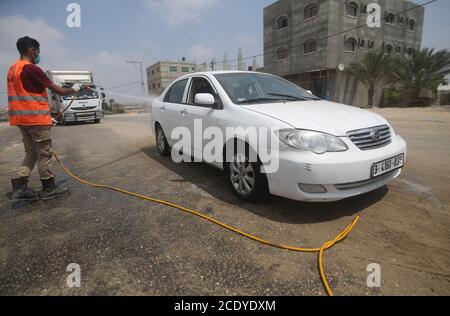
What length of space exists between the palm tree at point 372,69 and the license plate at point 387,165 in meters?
24.5

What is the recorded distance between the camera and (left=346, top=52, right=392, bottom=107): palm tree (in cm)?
2377

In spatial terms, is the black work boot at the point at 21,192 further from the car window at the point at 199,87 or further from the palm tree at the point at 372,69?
the palm tree at the point at 372,69

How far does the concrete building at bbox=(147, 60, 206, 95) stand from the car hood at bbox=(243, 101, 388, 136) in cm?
7019

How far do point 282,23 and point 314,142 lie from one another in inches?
1212

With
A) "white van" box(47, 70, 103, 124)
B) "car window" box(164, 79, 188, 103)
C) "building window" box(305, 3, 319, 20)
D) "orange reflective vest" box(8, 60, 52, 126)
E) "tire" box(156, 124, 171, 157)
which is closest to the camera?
"orange reflective vest" box(8, 60, 52, 126)

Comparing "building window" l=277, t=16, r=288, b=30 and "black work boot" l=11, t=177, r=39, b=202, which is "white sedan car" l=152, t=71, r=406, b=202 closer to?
"black work boot" l=11, t=177, r=39, b=202

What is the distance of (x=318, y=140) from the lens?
8.82ft

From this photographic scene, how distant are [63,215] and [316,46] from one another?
2718cm

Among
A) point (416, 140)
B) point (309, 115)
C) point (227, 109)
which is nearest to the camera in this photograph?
point (309, 115)

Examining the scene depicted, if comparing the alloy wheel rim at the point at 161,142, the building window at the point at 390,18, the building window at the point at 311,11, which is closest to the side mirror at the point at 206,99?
the alloy wheel rim at the point at 161,142

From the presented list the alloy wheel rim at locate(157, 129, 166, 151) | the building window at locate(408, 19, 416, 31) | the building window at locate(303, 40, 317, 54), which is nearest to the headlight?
the alloy wheel rim at locate(157, 129, 166, 151)

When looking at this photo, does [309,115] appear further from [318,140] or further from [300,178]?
[300,178]

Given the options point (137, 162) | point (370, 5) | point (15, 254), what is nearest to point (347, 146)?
point (15, 254)

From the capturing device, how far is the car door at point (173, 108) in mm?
4664
